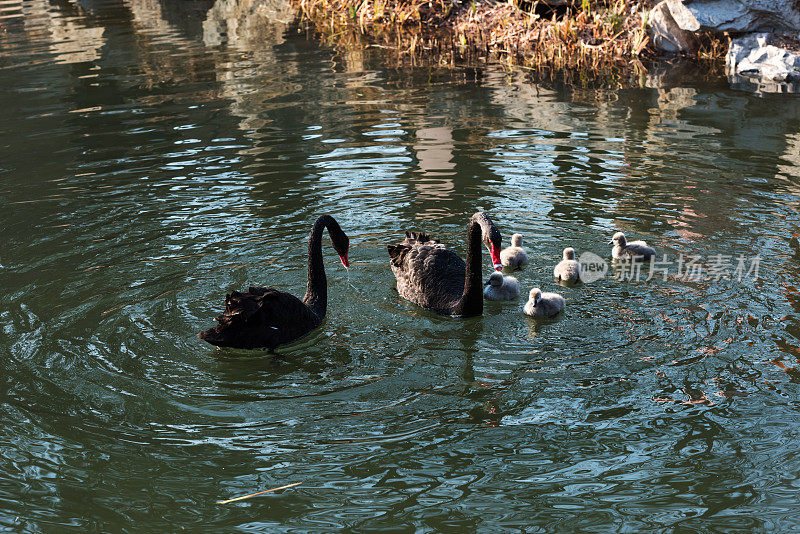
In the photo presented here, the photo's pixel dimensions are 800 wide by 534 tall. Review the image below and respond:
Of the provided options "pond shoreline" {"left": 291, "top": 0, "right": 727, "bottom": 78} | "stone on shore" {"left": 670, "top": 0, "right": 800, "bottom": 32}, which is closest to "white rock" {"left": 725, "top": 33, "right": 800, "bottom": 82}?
"stone on shore" {"left": 670, "top": 0, "right": 800, "bottom": 32}

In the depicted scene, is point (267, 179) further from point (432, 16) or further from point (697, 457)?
point (432, 16)

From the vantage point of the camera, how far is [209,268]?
24.1ft

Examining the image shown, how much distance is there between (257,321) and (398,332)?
1.05 meters

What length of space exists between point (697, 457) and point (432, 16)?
1556 centimetres

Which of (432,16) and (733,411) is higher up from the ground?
(432,16)

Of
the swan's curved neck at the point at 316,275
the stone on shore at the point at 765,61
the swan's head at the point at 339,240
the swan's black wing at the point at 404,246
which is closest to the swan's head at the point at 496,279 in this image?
the swan's black wing at the point at 404,246

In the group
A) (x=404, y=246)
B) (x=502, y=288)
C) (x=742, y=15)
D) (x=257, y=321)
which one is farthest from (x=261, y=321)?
(x=742, y=15)

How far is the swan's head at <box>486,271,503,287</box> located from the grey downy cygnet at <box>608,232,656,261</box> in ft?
3.77

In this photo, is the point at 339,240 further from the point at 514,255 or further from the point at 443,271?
the point at 514,255

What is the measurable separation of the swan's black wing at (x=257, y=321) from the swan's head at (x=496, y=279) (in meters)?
1.56

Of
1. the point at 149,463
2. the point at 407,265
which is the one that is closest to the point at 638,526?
the point at 149,463

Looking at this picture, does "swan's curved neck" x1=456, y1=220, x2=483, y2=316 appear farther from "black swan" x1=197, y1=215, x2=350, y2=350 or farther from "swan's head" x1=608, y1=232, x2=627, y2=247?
"swan's head" x1=608, y1=232, x2=627, y2=247

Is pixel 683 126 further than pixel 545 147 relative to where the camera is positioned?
Yes

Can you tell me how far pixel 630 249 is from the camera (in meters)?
7.13
